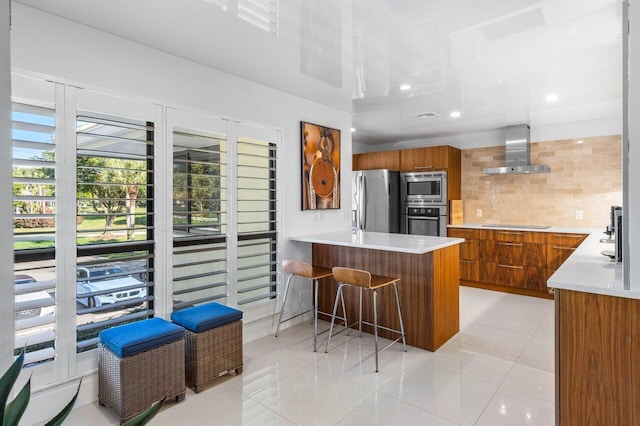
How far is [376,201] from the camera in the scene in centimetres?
562

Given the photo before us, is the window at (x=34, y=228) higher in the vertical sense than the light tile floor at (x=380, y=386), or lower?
higher

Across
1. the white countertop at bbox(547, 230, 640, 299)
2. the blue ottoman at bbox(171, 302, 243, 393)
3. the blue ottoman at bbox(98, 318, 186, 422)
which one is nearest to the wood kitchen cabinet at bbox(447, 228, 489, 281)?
the white countertop at bbox(547, 230, 640, 299)

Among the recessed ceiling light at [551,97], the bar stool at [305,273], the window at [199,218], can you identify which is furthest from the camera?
the recessed ceiling light at [551,97]

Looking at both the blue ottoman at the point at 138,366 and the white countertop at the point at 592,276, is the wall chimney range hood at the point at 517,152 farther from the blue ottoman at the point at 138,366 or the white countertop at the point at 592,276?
the blue ottoman at the point at 138,366

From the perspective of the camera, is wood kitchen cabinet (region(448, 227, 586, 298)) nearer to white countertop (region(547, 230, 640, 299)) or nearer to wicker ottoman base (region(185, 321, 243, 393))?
white countertop (region(547, 230, 640, 299))

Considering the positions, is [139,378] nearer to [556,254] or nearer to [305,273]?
[305,273]

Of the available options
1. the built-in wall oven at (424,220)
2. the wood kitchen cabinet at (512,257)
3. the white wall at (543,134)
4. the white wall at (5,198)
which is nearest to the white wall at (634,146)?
the white wall at (5,198)

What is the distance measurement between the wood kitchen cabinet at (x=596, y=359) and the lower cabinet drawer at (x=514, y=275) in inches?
129

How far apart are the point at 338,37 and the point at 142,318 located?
237cm

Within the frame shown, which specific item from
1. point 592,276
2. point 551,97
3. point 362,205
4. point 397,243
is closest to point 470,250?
point 362,205

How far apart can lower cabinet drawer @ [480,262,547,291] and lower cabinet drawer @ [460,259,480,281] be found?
0.21 feet

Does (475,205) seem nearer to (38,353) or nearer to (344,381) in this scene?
(344,381)

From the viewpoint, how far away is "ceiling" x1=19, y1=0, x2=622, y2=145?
2012 mm

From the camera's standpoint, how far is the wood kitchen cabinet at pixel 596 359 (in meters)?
1.49
